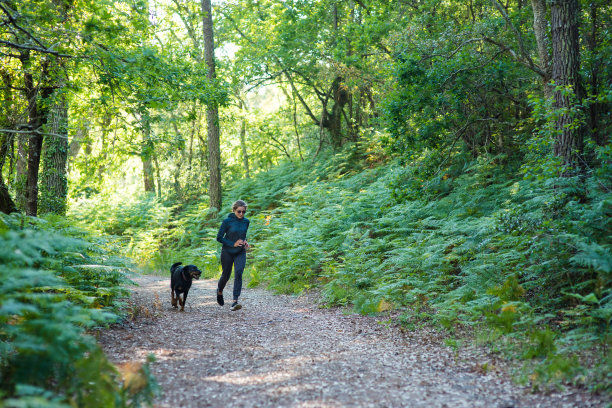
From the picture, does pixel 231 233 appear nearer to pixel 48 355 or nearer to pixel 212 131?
pixel 48 355

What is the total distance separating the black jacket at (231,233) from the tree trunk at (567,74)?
18.9 ft

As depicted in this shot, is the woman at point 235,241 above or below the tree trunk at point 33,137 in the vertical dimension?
below

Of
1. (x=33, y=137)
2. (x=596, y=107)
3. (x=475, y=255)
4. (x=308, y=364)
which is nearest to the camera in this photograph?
(x=308, y=364)

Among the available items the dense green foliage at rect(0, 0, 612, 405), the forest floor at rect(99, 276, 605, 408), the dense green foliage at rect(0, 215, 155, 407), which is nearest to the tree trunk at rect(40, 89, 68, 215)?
the dense green foliage at rect(0, 0, 612, 405)

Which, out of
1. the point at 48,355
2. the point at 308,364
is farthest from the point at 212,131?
the point at 48,355

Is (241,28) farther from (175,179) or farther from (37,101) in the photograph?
(37,101)

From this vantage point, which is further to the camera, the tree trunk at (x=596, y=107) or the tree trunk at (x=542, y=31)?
the tree trunk at (x=542, y=31)

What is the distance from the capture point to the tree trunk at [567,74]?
6.84 meters

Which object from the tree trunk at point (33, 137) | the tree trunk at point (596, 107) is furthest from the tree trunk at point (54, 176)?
the tree trunk at point (596, 107)

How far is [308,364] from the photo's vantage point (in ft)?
17.0

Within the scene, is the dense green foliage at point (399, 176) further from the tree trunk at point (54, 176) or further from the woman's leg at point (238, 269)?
the woman's leg at point (238, 269)

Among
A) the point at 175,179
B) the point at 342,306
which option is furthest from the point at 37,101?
the point at 175,179

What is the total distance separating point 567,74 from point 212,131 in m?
14.3

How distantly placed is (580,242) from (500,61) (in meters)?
5.64
